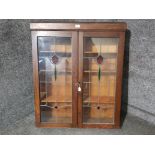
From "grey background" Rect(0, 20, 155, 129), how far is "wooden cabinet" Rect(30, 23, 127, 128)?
0.35 m

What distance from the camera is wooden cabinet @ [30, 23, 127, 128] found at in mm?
2668

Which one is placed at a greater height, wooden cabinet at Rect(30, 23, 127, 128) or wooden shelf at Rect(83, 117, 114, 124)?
wooden cabinet at Rect(30, 23, 127, 128)

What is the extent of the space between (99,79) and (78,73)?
11.6 inches

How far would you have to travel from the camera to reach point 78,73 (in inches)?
110

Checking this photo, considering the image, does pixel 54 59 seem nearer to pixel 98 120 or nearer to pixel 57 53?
pixel 57 53

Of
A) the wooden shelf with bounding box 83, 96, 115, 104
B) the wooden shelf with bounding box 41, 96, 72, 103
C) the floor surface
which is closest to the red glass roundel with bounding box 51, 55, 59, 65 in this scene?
the wooden shelf with bounding box 41, 96, 72, 103

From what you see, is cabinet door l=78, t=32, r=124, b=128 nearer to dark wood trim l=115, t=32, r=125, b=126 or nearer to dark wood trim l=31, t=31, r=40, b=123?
dark wood trim l=115, t=32, r=125, b=126

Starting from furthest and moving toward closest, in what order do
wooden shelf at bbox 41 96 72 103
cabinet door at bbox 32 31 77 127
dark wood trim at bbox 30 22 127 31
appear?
wooden shelf at bbox 41 96 72 103 < cabinet door at bbox 32 31 77 127 < dark wood trim at bbox 30 22 127 31

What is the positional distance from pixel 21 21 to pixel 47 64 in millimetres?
650

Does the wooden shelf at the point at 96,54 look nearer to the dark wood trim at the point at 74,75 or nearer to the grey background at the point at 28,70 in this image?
the dark wood trim at the point at 74,75

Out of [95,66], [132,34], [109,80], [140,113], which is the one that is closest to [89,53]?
[95,66]

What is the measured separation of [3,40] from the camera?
2.76 metres

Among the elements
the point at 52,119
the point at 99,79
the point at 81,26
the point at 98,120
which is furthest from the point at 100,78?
the point at 52,119

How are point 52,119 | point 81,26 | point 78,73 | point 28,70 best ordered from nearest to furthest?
point 81,26 → point 78,73 → point 52,119 → point 28,70
